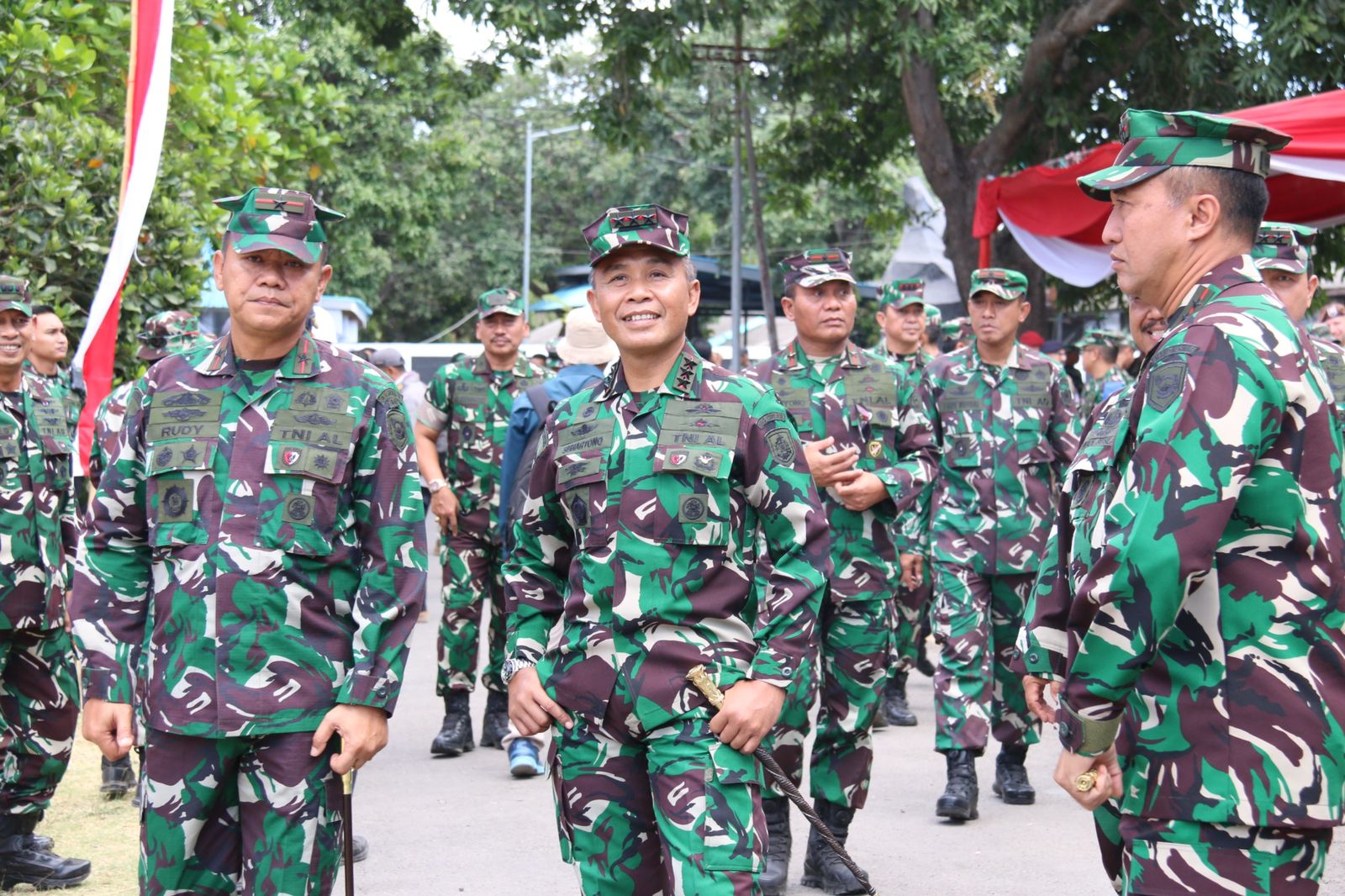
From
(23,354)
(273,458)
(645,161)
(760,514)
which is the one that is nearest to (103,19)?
(23,354)

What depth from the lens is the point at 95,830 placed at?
22.9 ft

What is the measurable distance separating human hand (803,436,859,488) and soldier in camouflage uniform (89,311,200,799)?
2.61m

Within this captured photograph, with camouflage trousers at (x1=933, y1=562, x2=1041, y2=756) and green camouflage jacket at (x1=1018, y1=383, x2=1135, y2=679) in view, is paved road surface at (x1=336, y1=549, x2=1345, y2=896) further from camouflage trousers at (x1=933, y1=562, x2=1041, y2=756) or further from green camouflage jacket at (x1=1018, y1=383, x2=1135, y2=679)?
green camouflage jacket at (x1=1018, y1=383, x2=1135, y2=679)

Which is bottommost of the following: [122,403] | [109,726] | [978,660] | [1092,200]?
[978,660]

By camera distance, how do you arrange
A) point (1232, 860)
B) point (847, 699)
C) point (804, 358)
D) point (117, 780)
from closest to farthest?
point (1232, 860)
point (847, 699)
point (804, 358)
point (117, 780)

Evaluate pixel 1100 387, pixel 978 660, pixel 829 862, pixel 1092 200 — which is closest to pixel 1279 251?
pixel 978 660

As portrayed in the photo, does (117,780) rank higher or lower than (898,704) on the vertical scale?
higher

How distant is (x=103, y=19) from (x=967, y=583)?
22.9 ft

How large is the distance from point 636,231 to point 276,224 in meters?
0.97

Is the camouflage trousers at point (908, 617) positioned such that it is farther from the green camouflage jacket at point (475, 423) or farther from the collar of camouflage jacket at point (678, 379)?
the collar of camouflage jacket at point (678, 379)

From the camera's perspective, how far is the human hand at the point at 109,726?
3930 mm

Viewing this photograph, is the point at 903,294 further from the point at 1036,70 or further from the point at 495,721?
the point at 1036,70

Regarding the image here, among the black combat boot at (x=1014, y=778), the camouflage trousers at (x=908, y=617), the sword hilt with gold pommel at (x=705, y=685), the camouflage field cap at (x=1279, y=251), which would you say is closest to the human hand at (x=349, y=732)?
the sword hilt with gold pommel at (x=705, y=685)

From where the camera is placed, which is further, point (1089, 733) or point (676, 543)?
point (676, 543)
